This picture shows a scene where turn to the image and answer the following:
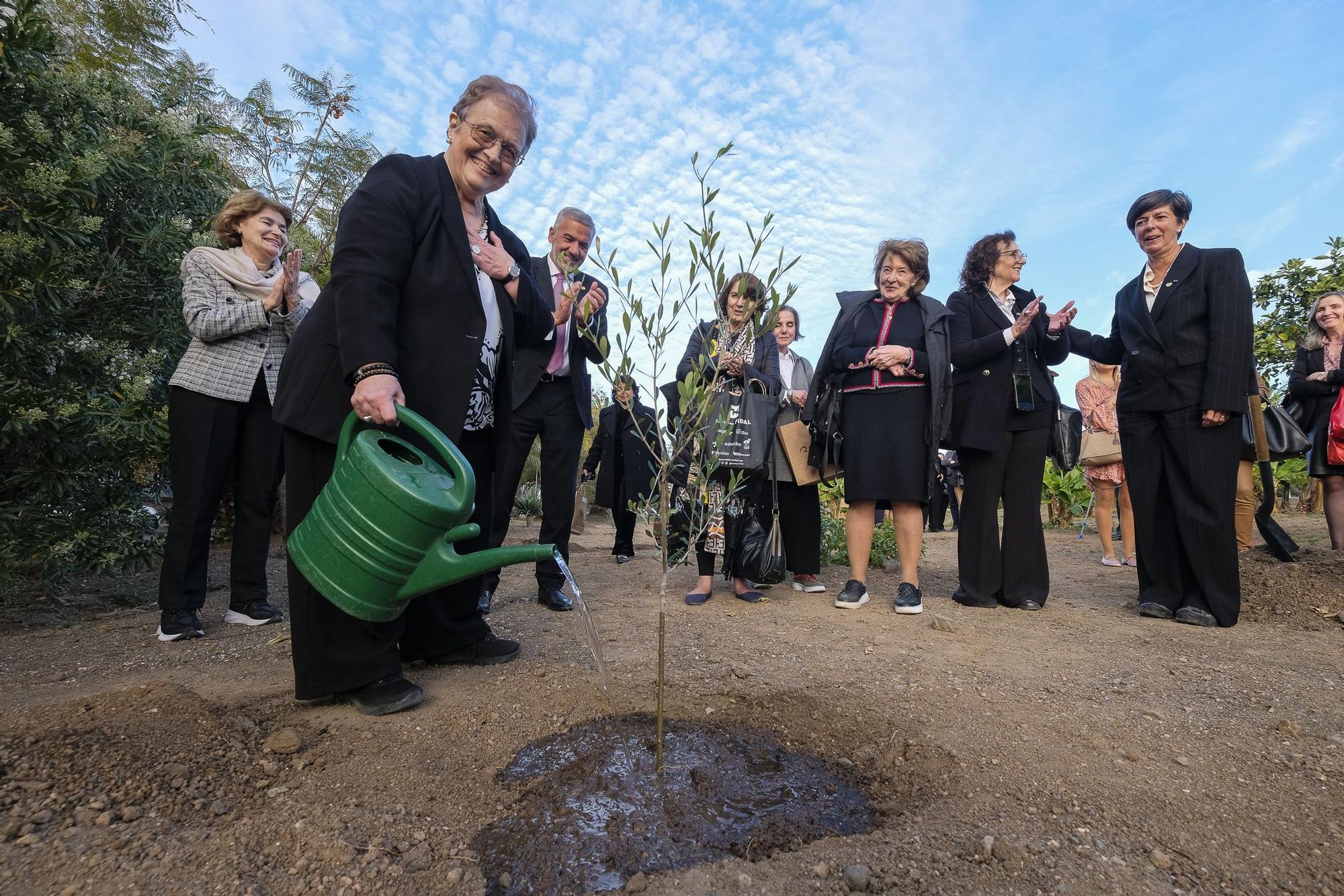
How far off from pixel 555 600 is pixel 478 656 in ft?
3.76

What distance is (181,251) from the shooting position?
4191 mm

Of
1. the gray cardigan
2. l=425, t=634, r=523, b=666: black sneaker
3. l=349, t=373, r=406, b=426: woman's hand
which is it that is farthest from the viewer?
the gray cardigan

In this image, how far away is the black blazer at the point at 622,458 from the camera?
6453 millimetres

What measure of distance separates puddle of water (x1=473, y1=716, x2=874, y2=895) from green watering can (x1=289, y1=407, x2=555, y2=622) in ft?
1.98

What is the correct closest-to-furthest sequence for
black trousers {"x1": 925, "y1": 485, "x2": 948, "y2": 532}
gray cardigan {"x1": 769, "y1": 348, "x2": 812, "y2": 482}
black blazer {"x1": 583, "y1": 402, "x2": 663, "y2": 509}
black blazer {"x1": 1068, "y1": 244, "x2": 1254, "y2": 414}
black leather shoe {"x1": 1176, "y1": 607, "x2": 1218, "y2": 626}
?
black blazer {"x1": 1068, "y1": 244, "x2": 1254, "y2": 414}
black leather shoe {"x1": 1176, "y1": 607, "x2": 1218, "y2": 626}
gray cardigan {"x1": 769, "y1": 348, "x2": 812, "y2": 482}
black blazer {"x1": 583, "y1": 402, "x2": 663, "y2": 509}
black trousers {"x1": 925, "y1": 485, "x2": 948, "y2": 532}

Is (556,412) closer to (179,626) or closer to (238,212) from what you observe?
(238,212)

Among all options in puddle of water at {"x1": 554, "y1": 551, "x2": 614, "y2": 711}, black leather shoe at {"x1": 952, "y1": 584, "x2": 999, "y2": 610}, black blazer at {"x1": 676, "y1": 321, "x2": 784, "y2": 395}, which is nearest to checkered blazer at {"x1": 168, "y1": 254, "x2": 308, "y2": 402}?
puddle of water at {"x1": 554, "y1": 551, "x2": 614, "y2": 711}

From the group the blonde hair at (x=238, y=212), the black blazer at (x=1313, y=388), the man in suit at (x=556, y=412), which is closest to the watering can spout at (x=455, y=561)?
the man in suit at (x=556, y=412)

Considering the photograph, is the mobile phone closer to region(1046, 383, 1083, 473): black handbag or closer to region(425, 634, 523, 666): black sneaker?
region(1046, 383, 1083, 473): black handbag

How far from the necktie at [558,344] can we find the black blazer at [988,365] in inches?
87.7

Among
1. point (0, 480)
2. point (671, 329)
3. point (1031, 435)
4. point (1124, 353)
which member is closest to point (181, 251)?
point (0, 480)

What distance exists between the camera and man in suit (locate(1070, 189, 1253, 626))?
147 inches

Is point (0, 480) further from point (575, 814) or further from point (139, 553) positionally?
point (575, 814)

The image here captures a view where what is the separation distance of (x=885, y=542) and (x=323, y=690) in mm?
5059
